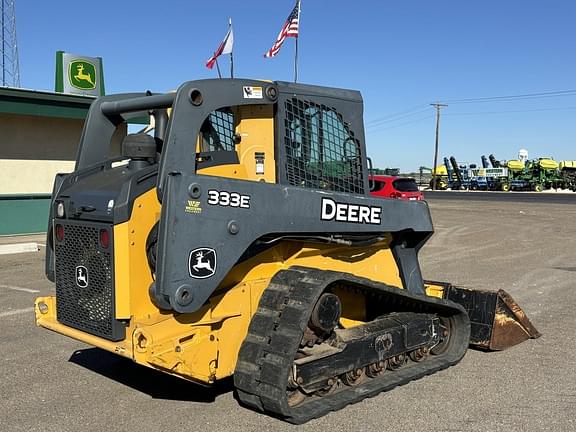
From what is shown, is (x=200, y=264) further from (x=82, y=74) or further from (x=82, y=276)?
(x=82, y=74)

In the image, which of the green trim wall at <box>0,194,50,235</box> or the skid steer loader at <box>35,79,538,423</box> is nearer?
the skid steer loader at <box>35,79,538,423</box>

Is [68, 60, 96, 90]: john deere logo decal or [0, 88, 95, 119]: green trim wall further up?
[68, 60, 96, 90]: john deere logo decal

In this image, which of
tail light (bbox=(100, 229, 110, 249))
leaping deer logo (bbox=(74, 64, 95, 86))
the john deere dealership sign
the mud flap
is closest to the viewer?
tail light (bbox=(100, 229, 110, 249))

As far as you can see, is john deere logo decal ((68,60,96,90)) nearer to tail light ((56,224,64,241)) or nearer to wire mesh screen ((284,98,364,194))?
tail light ((56,224,64,241))

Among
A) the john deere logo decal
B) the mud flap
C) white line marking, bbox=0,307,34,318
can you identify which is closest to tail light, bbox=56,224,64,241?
white line marking, bbox=0,307,34,318

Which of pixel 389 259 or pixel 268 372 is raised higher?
pixel 389 259

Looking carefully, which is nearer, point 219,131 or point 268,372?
point 268,372

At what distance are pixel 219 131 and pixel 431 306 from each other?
2.42m

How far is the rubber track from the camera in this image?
396cm

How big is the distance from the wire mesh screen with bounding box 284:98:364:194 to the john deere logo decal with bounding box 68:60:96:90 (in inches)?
597

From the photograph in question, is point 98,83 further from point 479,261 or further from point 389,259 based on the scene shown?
point 389,259

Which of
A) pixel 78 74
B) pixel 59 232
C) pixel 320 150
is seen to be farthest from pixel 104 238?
pixel 78 74

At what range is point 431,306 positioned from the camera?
5.46 m

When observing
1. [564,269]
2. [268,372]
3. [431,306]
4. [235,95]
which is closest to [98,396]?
[268,372]
